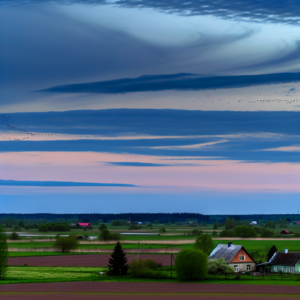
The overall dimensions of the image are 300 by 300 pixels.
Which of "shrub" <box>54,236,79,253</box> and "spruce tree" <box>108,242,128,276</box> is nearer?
"spruce tree" <box>108,242,128,276</box>

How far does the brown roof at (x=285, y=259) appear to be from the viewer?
2810 inches

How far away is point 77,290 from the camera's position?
169 feet

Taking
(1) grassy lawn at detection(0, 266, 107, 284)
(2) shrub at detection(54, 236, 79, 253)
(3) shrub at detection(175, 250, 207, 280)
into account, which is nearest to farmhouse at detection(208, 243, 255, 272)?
(3) shrub at detection(175, 250, 207, 280)

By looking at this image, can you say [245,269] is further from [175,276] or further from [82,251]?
[82,251]

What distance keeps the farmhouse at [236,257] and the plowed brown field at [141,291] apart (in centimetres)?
1515

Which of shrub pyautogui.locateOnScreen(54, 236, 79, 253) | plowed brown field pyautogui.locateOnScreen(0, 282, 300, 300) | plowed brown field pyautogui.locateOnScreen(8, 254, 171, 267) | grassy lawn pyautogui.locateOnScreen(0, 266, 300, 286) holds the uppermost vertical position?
shrub pyautogui.locateOnScreen(54, 236, 79, 253)

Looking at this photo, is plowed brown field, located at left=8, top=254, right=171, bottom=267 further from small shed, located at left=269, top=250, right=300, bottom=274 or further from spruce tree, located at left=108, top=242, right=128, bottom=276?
small shed, located at left=269, top=250, right=300, bottom=274

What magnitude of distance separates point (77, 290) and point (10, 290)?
23.5 feet

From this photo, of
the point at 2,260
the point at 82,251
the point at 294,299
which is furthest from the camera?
the point at 82,251

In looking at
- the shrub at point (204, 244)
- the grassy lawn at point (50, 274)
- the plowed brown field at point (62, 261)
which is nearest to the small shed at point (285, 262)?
the shrub at point (204, 244)

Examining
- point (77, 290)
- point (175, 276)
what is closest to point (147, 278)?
point (175, 276)

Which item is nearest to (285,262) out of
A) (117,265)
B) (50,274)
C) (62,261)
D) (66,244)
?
Answer: (117,265)

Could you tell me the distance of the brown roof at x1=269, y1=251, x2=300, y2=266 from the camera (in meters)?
71.4

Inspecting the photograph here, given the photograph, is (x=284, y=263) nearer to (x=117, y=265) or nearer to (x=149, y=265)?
(x=149, y=265)
